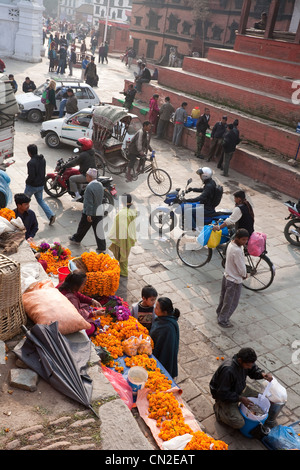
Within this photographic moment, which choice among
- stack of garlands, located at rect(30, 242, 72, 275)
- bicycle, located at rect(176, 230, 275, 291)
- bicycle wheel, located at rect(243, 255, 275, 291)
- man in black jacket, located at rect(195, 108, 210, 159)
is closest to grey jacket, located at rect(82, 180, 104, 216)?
stack of garlands, located at rect(30, 242, 72, 275)

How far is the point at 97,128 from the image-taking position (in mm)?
11820

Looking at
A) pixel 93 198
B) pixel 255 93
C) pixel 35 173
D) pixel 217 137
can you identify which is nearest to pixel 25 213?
pixel 93 198

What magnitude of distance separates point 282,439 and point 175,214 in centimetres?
533

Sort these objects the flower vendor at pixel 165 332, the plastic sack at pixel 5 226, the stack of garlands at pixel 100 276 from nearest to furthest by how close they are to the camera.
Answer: the flower vendor at pixel 165 332
the plastic sack at pixel 5 226
the stack of garlands at pixel 100 276

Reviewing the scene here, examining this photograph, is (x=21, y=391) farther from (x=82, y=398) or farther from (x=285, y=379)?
(x=285, y=379)

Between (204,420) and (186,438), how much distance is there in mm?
1183

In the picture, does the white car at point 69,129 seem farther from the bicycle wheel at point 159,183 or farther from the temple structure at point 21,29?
the temple structure at point 21,29

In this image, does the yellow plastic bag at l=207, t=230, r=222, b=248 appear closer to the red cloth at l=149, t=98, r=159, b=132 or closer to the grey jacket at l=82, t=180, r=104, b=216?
the grey jacket at l=82, t=180, r=104, b=216

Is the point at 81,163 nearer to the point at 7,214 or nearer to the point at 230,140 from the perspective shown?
the point at 7,214

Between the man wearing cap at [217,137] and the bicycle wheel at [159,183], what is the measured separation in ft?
10.8

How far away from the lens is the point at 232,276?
621cm

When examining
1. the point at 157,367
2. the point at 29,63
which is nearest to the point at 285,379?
the point at 157,367

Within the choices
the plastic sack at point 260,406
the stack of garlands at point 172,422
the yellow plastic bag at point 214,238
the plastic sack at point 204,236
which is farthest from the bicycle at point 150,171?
the stack of garlands at point 172,422

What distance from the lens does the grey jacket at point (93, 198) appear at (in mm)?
7718
